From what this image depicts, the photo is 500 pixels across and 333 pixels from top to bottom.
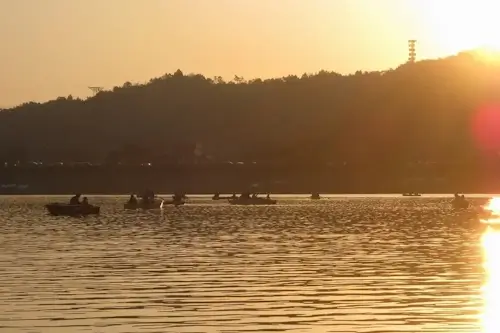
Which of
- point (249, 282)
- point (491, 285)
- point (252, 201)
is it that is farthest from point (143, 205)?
point (491, 285)

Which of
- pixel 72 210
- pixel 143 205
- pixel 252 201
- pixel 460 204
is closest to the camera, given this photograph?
pixel 72 210

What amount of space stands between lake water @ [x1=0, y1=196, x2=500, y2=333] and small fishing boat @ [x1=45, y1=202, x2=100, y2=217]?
38.4 m

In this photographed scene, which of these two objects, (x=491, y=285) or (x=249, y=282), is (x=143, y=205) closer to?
(x=249, y=282)

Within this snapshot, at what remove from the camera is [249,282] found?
1752 inches

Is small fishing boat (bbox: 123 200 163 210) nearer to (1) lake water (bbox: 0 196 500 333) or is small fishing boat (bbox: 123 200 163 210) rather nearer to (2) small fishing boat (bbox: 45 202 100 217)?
(2) small fishing boat (bbox: 45 202 100 217)

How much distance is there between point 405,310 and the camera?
36.1m

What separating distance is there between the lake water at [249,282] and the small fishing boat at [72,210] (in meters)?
38.4

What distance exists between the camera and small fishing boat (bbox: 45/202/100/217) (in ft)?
394

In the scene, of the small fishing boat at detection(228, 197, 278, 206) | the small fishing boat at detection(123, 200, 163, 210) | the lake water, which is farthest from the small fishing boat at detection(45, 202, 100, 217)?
the small fishing boat at detection(228, 197, 278, 206)

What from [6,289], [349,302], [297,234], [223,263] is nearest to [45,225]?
[297,234]

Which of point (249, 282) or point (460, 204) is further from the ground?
point (460, 204)

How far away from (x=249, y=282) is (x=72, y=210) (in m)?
78.9

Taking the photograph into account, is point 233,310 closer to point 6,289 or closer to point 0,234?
point 6,289

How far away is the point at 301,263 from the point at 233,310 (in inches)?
698
